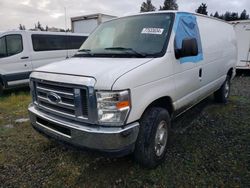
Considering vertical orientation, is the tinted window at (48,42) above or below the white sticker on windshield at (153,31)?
above

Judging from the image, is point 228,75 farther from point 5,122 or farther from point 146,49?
point 5,122

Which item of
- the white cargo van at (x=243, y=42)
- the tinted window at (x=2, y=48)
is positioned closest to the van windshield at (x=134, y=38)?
the tinted window at (x=2, y=48)

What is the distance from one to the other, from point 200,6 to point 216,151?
4125 centimetres

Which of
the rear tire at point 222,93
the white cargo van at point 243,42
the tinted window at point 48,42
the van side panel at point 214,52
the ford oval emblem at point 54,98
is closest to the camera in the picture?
the ford oval emblem at point 54,98

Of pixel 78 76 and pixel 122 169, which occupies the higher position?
pixel 78 76

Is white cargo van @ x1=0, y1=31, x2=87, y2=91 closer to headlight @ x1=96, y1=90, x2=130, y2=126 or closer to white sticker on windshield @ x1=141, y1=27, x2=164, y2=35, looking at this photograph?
white sticker on windshield @ x1=141, y1=27, x2=164, y2=35

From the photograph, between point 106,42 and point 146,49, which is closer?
point 146,49

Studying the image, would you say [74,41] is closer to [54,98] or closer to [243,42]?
[54,98]

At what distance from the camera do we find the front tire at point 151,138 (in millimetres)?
2635

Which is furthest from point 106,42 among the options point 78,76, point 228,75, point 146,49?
point 228,75

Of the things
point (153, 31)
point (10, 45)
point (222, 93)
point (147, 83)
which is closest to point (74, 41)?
point (10, 45)

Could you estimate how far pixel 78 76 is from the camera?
241cm

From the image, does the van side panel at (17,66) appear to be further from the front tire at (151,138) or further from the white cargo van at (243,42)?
the white cargo van at (243,42)

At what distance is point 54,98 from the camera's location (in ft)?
8.67
